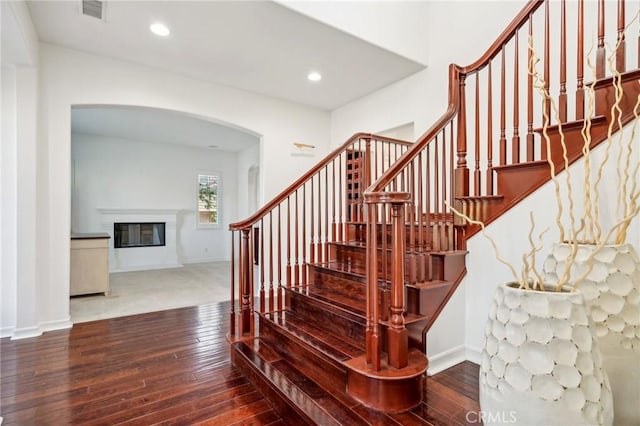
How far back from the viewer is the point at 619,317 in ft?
3.97

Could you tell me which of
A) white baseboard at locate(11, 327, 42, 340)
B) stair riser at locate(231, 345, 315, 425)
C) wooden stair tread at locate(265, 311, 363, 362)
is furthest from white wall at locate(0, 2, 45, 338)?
wooden stair tread at locate(265, 311, 363, 362)

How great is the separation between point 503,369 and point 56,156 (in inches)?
172

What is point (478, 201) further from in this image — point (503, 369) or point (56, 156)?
point (56, 156)

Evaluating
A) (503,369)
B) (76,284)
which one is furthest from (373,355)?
(76,284)

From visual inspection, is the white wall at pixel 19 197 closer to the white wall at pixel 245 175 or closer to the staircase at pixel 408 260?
the staircase at pixel 408 260

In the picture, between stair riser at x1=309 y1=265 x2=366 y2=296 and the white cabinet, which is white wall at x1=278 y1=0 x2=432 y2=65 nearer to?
stair riser at x1=309 y1=265 x2=366 y2=296

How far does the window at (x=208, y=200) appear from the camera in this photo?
8331mm

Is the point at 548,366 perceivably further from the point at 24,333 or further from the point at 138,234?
the point at 138,234

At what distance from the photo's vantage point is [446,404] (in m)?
1.82

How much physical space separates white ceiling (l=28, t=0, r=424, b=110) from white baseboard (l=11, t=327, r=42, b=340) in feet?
9.81

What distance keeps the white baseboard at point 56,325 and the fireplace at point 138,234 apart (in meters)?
4.13

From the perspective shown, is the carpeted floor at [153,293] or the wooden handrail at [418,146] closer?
the wooden handrail at [418,146]

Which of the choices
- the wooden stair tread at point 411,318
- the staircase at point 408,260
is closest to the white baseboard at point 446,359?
the staircase at point 408,260

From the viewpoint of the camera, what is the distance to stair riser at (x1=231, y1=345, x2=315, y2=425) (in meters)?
1.72
